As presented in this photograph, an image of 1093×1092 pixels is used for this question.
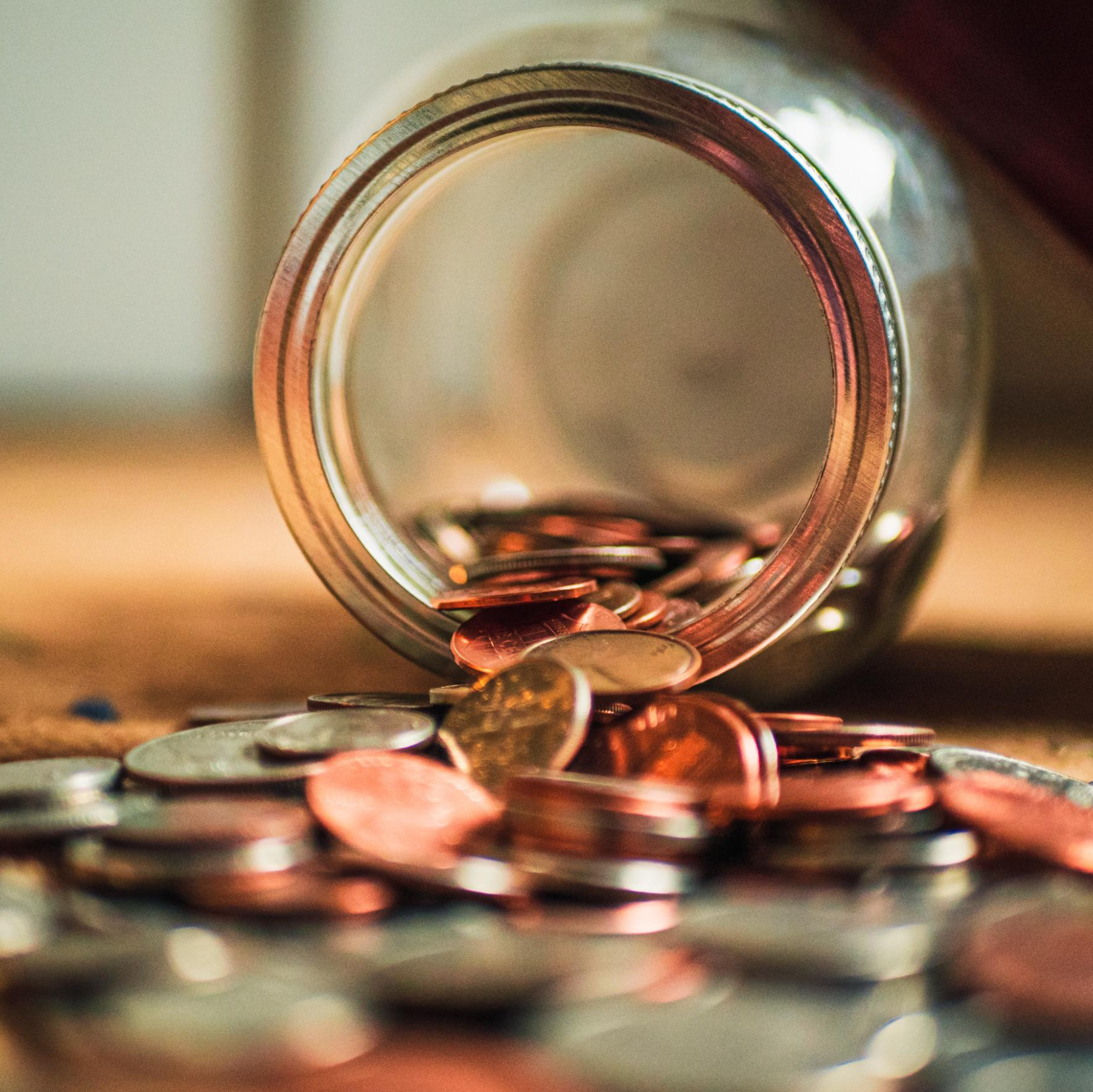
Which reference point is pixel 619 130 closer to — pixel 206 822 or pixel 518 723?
pixel 518 723

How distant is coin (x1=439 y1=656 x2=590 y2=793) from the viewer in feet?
2.26

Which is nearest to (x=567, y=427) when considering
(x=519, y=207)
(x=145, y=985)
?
(x=519, y=207)

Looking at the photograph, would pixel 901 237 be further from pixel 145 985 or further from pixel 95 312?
pixel 95 312

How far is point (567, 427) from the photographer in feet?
5.37

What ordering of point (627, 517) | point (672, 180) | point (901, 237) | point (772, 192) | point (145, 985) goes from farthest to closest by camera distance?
1. point (672, 180)
2. point (627, 517)
3. point (901, 237)
4. point (772, 192)
5. point (145, 985)

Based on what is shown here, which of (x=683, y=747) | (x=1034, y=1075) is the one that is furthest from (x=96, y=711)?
(x=1034, y=1075)

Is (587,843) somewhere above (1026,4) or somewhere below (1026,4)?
below

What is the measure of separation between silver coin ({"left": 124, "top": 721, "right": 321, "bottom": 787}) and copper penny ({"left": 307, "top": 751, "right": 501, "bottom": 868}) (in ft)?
0.10

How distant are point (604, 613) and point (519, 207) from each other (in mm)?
909

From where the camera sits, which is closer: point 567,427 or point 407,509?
point 407,509

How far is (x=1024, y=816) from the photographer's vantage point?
65 cm

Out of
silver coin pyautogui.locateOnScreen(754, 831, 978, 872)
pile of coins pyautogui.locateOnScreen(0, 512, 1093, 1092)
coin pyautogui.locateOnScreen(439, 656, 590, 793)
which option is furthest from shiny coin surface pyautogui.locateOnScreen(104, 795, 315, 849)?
silver coin pyautogui.locateOnScreen(754, 831, 978, 872)

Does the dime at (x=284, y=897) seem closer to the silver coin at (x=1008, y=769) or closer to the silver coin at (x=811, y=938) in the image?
the silver coin at (x=811, y=938)

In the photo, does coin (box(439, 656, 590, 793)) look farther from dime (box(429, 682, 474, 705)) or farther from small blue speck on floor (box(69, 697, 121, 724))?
small blue speck on floor (box(69, 697, 121, 724))
